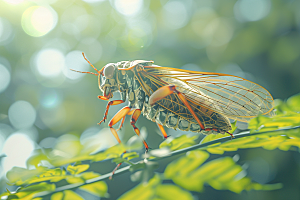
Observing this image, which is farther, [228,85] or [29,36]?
[29,36]

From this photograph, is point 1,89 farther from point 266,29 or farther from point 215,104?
point 266,29

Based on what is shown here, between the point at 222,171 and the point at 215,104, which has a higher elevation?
the point at 215,104

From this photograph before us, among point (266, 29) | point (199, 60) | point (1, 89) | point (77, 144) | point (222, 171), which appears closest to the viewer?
point (222, 171)

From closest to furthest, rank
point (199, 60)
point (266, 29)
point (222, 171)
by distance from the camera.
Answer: point (222, 171) → point (266, 29) → point (199, 60)

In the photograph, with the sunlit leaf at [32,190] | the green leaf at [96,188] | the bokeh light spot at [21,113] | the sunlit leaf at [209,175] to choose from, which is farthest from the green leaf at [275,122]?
the bokeh light spot at [21,113]

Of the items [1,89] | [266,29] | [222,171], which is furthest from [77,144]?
[1,89]

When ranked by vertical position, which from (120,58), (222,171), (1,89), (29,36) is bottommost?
(222,171)

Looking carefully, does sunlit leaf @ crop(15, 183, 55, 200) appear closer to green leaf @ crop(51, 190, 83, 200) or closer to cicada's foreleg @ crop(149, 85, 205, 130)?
green leaf @ crop(51, 190, 83, 200)

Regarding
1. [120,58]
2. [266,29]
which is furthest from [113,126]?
[266,29]
